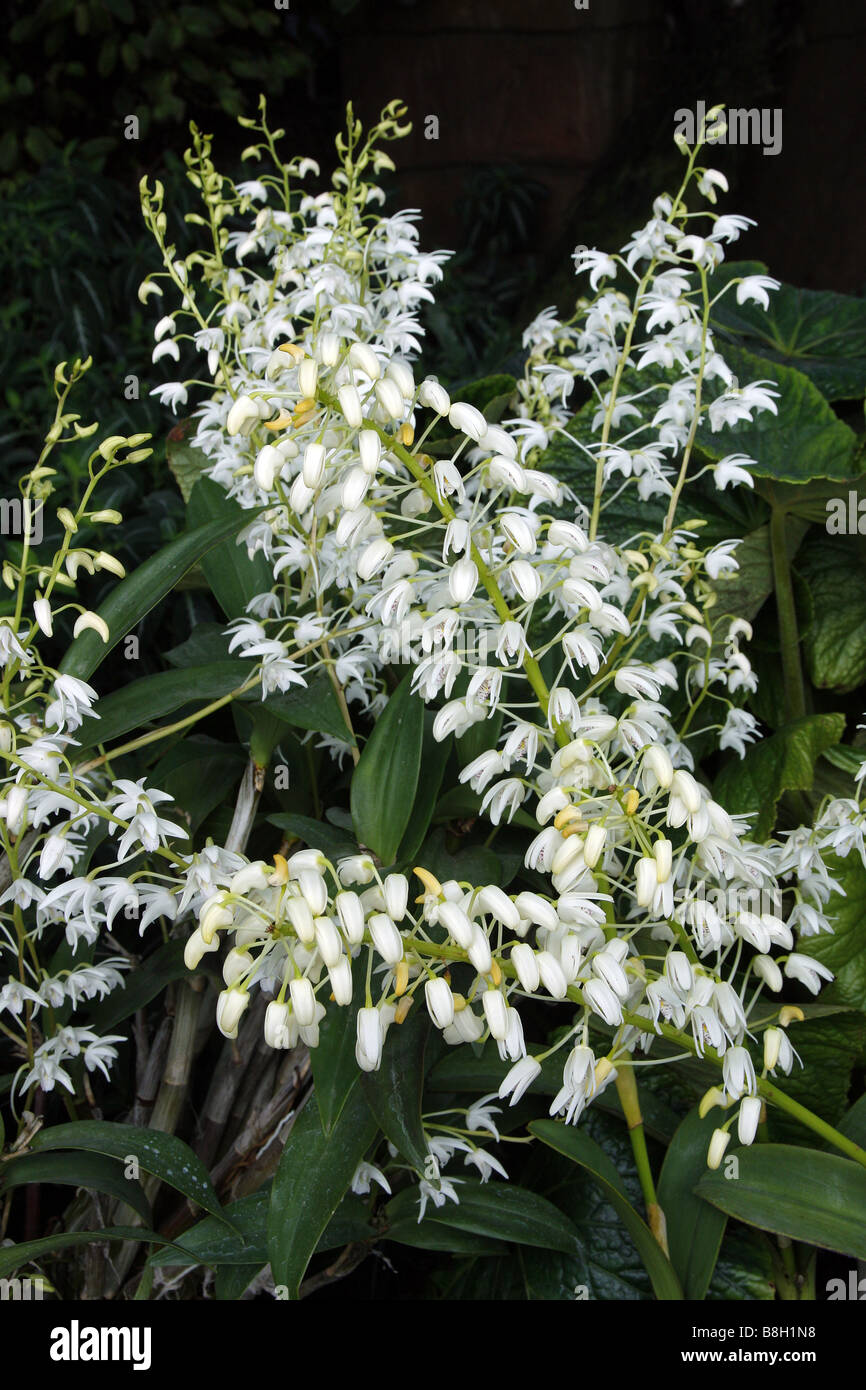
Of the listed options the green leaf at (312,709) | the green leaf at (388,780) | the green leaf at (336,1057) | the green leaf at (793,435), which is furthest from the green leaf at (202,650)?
the green leaf at (793,435)

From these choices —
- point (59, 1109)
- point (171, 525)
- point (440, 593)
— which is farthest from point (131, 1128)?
point (171, 525)

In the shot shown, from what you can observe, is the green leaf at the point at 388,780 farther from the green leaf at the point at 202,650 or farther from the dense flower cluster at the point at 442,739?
the green leaf at the point at 202,650

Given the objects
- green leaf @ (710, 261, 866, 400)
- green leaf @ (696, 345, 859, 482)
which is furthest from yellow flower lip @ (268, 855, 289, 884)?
green leaf @ (710, 261, 866, 400)

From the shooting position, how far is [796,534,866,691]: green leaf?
5.39 ft

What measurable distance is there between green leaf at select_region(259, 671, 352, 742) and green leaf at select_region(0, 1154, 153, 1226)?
1.67 ft

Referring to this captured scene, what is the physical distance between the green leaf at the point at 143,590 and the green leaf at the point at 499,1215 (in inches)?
26.1

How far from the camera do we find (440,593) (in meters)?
1.04

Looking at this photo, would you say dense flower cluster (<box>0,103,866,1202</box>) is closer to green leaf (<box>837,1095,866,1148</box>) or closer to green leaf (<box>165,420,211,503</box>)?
green leaf (<box>837,1095,866,1148</box>)

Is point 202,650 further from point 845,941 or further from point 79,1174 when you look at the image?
point 845,941

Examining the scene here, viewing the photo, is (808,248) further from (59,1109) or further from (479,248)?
(59,1109)

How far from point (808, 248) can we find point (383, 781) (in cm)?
328

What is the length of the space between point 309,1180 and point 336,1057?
126 mm

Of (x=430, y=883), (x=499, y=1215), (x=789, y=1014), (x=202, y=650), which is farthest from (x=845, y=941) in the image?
(x=202, y=650)

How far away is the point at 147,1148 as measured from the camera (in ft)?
3.82
